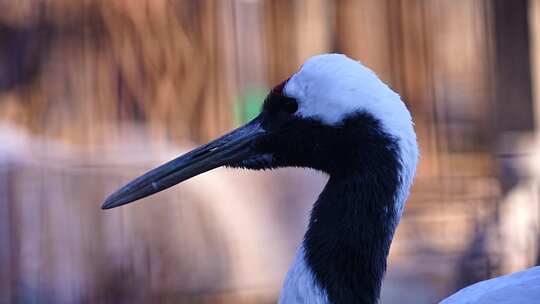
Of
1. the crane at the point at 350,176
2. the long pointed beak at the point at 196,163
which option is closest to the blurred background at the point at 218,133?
the long pointed beak at the point at 196,163

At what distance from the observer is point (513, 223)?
6.34 metres

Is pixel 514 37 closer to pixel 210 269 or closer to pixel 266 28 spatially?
pixel 266 28

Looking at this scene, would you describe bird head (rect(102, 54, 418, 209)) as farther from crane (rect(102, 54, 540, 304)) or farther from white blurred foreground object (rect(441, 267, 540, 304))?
white blurred foreground object (rect(441, 267, 540, 304))

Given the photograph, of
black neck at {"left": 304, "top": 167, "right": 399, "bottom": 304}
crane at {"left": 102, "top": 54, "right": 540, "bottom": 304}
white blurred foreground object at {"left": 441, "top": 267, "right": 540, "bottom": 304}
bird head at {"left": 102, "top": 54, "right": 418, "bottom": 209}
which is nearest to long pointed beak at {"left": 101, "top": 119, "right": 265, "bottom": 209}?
bird head at {"left": 102, "top": 54, "right": 418, "bottom": 209}

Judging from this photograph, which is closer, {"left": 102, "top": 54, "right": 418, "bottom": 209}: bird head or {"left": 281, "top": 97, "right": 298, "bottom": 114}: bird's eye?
{"left": 102, "top": 54, "right": 418, "bottom": 209}: bird head

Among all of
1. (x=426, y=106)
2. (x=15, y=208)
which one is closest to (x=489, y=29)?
(x=426, y=106)

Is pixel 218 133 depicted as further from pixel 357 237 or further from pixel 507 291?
pixel 357 237

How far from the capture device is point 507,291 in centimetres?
Result: 286

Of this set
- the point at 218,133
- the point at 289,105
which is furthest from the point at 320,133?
the point at 218,133

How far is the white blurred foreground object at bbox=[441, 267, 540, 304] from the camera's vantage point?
282 cm

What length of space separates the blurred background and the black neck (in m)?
2.96

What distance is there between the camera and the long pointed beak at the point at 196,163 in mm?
2695

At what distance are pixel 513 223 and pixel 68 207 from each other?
2.85 meters

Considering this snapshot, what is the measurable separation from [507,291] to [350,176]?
67cm
